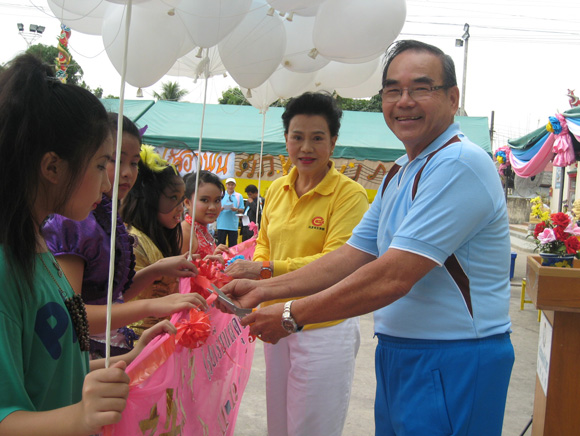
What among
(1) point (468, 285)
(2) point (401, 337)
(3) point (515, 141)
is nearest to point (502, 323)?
(1) point (468, 285)

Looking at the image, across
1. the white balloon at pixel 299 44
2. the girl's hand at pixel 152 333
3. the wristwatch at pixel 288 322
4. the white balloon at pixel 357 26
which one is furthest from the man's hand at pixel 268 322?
the white balloon at pixel 299 44

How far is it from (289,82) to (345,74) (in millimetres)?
427

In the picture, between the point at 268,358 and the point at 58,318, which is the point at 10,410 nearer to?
the point at 58,318

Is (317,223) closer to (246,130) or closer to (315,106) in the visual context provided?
(315,106)

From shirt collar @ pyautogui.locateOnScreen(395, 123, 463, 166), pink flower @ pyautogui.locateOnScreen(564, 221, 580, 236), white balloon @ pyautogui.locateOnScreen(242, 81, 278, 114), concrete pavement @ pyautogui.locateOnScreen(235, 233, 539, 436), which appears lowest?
concrete pavement @ pyautogui.locateOnScreen(235, 233, 539, 436)

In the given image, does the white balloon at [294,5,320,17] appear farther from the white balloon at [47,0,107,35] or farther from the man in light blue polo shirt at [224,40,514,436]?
the white balloon at [47,0,107,35]

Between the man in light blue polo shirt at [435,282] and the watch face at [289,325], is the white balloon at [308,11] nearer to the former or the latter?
the man in light blue polo shirt at [435,282]

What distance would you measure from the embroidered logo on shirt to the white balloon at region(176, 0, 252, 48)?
3.12ft

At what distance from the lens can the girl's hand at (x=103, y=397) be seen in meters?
0.94

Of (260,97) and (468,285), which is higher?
(260,97)

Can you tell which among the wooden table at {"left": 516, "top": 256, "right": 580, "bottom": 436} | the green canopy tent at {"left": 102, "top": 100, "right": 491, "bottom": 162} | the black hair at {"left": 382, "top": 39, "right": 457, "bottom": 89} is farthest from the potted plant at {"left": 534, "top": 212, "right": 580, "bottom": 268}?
the green canopy tent at {"left": 102, "top": 100, "right": 491, "bottom": 162}

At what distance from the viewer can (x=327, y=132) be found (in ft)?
7.98

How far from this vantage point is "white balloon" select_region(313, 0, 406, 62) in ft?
6.94

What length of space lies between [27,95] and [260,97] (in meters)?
2.76
